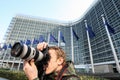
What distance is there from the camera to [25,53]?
4.09ft

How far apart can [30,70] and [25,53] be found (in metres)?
0.19

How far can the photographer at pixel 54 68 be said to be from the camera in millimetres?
1224

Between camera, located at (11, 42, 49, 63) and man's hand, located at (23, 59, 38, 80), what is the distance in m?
0.06

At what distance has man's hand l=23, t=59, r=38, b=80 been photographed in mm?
1246

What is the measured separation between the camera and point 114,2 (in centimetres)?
3944

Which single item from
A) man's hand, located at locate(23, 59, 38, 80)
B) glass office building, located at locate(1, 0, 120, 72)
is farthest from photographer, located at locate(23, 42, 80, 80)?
glass office building, located at locate(1, 0, 120, 72)

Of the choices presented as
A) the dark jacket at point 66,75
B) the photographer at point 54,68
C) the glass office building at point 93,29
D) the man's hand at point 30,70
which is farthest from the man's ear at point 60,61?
the glass office building at point 93,29

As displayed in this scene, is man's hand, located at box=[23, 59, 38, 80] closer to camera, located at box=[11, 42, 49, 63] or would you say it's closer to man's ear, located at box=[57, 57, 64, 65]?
camera, located at box=[11, 42, 49, 63]

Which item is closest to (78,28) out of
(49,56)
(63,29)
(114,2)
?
(63,29)

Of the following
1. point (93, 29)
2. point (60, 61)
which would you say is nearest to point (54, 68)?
point (60, 61)

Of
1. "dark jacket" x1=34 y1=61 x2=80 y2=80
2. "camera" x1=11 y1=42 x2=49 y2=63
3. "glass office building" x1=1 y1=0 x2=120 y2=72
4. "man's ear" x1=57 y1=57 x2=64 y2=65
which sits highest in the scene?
"glass office building" x1=1 y1=0 x2=120 y2=72

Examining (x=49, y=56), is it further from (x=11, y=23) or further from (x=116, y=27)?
(x=11, y=23)

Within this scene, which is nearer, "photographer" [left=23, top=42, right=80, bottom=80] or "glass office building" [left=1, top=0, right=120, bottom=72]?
"photographer" [left=23, top=42, right=80, bottom=80]

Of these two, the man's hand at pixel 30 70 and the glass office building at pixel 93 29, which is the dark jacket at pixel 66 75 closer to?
the man's hand at pixel 30 70
